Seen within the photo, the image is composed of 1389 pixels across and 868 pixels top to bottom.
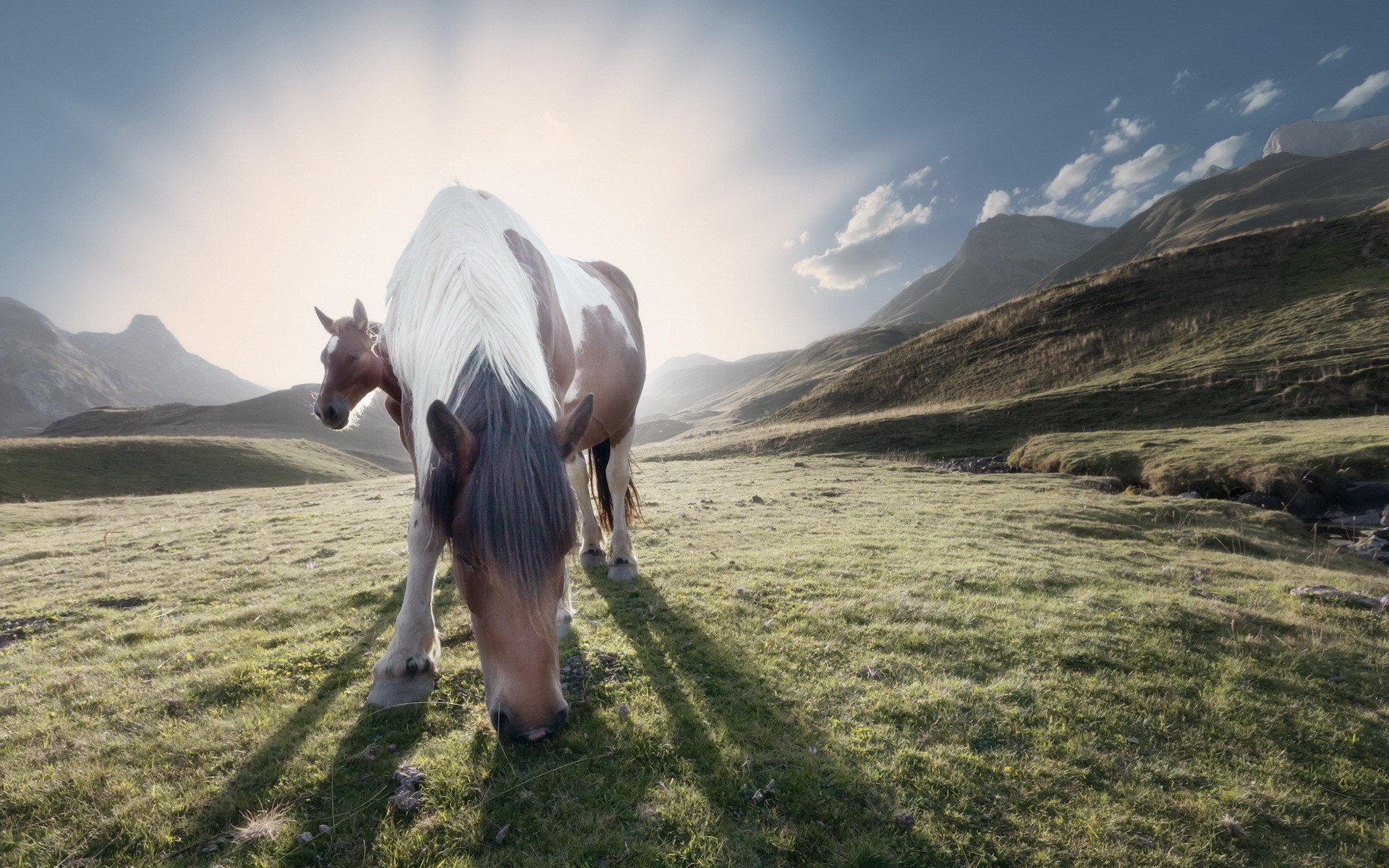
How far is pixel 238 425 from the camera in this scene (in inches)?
3236

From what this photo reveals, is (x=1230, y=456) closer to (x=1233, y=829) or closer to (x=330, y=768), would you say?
(x=1233, y=829)

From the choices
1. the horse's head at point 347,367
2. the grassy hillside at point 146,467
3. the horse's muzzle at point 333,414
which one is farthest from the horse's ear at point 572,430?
the grassy hillside at point 146,467

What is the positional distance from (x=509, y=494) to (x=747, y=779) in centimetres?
235

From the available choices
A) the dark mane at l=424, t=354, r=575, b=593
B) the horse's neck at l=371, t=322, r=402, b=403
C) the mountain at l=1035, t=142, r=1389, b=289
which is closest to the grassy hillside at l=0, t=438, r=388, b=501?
the horse's neck at l=371, t=322, r=402, b=403

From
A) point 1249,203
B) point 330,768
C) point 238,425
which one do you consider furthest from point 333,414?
point 1249,203

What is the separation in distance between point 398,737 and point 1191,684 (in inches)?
253

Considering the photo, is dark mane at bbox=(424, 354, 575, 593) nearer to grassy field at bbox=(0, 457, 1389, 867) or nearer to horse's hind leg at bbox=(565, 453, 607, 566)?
grassy field at bbox=(0, 457, 1389, 867)

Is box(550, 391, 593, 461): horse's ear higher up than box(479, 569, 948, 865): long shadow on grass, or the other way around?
box(550, 391, 593, 461): horse's ear

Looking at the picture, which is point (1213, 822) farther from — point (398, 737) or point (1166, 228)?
point (1166, 228)

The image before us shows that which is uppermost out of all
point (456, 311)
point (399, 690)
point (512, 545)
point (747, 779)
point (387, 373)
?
point (456, 311)

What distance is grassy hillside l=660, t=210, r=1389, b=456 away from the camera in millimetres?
25625

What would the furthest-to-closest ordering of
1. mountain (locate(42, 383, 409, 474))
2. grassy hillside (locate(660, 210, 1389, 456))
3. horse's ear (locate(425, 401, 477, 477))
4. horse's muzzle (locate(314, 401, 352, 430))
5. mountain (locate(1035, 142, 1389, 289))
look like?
mountain (locate(1035, 142, 1389, 289)), mountain (locate(42, 383, 409, 474)), grassy hillside (locate(660, 210, 1389, 456)), horse's muzzle (locate(314, 401, 352, 430)), horse's ear (locate(425, 401, 477, 477))

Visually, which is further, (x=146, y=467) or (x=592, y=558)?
(x=146, y=467)

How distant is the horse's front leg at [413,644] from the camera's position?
12.9 ft
